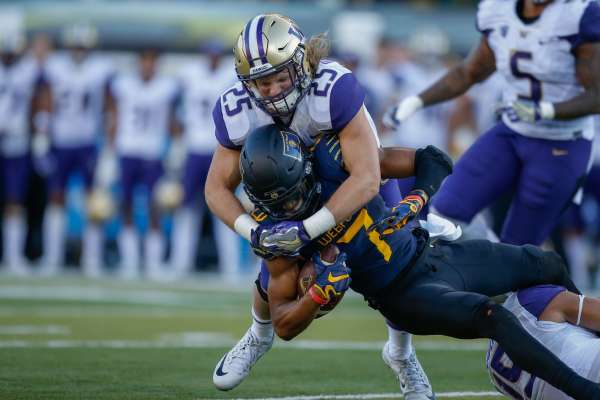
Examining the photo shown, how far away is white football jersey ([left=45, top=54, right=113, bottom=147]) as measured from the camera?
37.3ft

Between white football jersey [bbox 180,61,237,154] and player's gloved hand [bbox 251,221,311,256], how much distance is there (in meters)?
6.92

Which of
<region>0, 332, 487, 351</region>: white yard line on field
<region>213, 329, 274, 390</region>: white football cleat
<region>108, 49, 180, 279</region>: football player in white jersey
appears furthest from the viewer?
<region>108, 49, 180, 279</region>: football player in white jersey

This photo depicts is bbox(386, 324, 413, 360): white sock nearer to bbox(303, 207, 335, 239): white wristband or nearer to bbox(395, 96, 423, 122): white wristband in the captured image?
bbox(303, 207, 335, 239): white wristband

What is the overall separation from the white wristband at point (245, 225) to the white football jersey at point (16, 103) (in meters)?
7.41

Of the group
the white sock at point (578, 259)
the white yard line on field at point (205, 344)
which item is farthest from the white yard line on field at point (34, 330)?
the white sock at point (578, 259)

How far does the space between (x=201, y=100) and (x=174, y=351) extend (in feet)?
17.2

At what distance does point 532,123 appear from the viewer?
5656 millimetres

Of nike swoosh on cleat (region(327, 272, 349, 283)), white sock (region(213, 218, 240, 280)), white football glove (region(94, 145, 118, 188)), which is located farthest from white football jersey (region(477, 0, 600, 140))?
white football glove (region(94, 145, 118, 188))

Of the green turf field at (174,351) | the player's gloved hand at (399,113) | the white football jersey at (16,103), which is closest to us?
the green turf field at (174,351)

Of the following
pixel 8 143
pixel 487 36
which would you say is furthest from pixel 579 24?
pixel 8 143

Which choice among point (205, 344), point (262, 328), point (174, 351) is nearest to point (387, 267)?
point (262, 328)

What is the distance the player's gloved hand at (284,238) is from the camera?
4.04 m

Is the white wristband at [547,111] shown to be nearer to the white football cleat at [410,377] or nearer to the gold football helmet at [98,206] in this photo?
the white football cleat at [410,377]

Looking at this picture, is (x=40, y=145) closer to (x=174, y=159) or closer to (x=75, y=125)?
(x=75, y=125)
